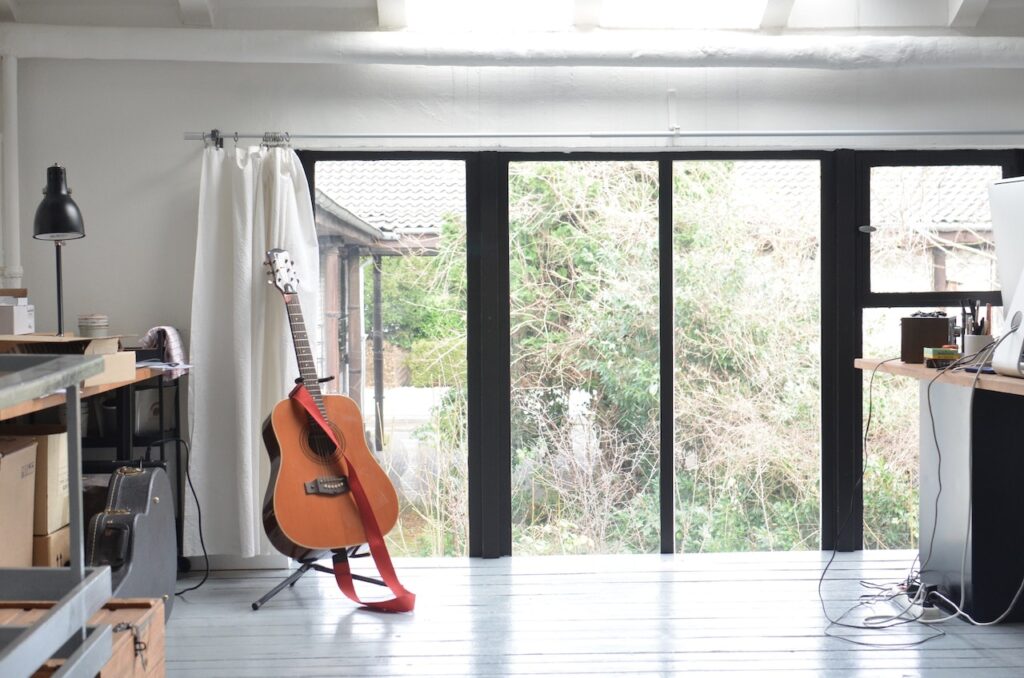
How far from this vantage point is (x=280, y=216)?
3.35m

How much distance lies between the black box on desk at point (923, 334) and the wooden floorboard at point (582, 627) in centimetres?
91

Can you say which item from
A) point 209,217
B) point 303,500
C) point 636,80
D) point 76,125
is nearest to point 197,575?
point 303,500

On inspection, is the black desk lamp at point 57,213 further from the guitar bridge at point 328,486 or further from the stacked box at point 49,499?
the guitar bridge at point 328,486

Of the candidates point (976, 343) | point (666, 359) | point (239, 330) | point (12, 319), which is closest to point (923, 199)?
point (976, 343)

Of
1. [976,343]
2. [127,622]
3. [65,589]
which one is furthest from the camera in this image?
[976,343]

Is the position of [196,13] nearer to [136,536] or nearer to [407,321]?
[407,321]

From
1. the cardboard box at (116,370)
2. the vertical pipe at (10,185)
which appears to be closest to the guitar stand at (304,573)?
the cardboard box at (116,370)

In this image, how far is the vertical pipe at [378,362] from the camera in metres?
3.64

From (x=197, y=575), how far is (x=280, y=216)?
1.50 metres

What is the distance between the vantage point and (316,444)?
3.09 m

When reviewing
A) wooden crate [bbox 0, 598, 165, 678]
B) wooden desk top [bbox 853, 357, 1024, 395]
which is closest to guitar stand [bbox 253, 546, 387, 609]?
wooden crate [bbox 0, 598, 165, 678]

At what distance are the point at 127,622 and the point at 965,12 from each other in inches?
147

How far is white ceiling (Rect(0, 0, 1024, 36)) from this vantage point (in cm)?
340

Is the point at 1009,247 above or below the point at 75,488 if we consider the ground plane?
above
